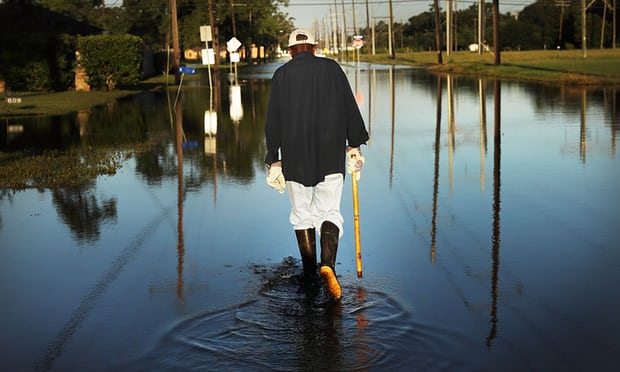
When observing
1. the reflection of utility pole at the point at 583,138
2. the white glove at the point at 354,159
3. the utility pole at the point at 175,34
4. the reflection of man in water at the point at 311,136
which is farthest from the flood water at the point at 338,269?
the utility pole at the point at 175,34

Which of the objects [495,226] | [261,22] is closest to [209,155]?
[495,226]

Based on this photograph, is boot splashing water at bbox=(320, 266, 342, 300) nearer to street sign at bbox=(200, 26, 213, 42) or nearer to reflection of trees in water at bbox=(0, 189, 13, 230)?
reflection of trees in water at bbox=(0, 189, 13, 230)

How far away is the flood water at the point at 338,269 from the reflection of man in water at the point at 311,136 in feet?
1.44

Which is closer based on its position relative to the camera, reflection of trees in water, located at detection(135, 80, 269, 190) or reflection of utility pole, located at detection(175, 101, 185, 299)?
reflection of utility pole, located at detection(175, 101, 185, 299)

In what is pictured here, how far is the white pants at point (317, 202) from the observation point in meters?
7.39

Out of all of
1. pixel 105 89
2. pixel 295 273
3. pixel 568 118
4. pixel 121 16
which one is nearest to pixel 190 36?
pixel 121 16

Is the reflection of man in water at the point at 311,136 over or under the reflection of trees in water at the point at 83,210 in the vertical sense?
over

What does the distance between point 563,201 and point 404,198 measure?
1778 mm

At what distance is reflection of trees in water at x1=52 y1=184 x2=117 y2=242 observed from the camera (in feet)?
32.8

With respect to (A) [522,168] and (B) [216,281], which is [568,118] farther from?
(B) [216,281]

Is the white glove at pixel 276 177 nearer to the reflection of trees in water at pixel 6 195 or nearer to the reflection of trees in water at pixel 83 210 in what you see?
the reflection of trees in water at pixel 83 210

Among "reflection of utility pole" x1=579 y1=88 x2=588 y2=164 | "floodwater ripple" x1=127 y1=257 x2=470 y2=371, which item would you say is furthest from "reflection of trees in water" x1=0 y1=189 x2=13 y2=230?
"reflection of utility pole" x1=579 y1=88 x2=588 y2=164

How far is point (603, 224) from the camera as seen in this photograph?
9.72 m

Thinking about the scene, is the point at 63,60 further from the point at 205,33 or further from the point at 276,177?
the point at 276,177
